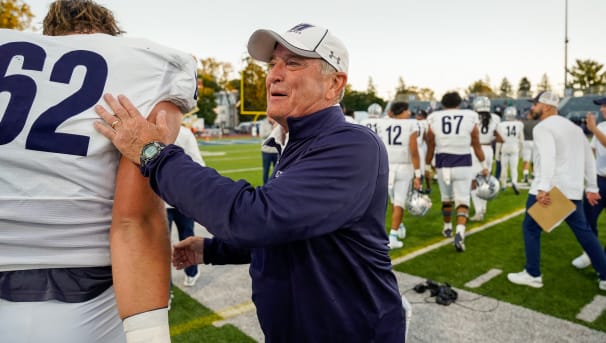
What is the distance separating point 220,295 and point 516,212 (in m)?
6.09

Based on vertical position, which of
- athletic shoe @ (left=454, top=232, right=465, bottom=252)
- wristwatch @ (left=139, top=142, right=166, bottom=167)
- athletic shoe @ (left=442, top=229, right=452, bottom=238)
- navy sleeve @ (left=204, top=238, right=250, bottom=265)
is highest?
wristwatch @ (left=139, top=142, right=166, bottom=167)

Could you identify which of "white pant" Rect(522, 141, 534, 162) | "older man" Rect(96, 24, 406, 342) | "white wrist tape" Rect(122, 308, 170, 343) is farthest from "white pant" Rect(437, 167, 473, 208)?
"white pant" Rect(522, 141, 534, 162)

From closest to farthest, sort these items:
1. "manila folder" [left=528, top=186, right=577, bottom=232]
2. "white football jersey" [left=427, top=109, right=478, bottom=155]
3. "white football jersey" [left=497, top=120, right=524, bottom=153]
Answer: "manila folder" [left=528, top=186, right=577, bottom=232]
"white football jersey" [left=427, top=109, right=478, bottom=155]
"white football jersey" [left=497, top=120, right=524, bottom=153]

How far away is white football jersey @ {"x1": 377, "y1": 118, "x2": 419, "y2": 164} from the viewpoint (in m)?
6.01

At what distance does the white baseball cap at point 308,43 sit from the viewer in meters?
1.50

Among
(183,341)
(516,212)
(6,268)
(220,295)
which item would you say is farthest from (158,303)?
(516,212)

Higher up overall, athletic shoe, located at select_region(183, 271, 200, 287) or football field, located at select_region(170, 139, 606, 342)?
athletic shoe, located at select_region(183, 271, 200, 287)

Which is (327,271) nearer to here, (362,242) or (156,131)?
(362,242)

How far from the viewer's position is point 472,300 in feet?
12.2

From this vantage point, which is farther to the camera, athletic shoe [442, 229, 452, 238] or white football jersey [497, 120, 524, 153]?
white football jersey [497, 120, 524, 153]

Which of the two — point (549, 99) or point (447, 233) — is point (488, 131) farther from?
point (549, 99)

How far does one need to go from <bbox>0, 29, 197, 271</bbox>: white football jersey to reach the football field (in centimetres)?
209

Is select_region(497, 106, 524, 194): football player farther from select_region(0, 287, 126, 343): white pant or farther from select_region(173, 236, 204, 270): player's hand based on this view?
select_region(0, 287, 126, 343): white pant

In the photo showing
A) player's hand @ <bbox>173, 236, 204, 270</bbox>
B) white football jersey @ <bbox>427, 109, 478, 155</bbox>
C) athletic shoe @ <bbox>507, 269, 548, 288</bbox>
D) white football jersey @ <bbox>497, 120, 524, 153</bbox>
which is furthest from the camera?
white football jersey @ <bbox>497, 120, 524, 153</bbox>
